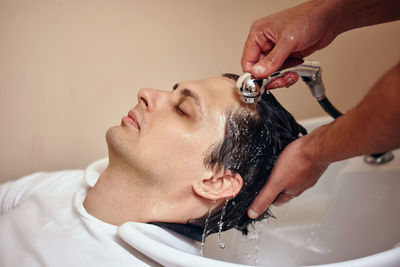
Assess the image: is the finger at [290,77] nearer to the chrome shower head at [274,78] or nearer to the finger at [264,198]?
the chrome shower head at [274,78]

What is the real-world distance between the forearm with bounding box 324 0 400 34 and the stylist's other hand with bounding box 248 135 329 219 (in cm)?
46

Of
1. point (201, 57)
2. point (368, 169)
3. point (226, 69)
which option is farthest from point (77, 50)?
point (368, 169)

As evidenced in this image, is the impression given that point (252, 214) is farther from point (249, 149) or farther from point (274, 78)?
point (274, 78)

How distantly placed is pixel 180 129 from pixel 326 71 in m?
1.19

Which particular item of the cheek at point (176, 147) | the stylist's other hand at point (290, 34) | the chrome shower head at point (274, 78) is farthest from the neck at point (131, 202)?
the stylist's other hand at point (290, 34)

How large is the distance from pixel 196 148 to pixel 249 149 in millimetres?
181

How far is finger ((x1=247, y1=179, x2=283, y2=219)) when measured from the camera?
1293mm

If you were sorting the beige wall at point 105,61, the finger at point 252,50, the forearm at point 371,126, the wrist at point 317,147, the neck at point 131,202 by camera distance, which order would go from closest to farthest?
the forearm at point 371,126, the wrist at point 317,147, the neck at point 131,202, the finger at point 252,50, the beige wall at point 105,61

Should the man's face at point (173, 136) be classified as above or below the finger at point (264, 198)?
above

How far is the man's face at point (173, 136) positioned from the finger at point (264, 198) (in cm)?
22

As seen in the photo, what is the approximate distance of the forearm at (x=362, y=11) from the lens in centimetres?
132

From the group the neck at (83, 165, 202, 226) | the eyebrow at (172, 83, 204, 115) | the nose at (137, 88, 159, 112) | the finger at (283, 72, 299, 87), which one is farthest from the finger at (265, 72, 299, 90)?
the neck at (83, 165, 202, 226)

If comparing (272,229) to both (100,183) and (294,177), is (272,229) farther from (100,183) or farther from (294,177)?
(100,183)

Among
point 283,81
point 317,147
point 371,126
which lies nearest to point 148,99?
point 283,81
